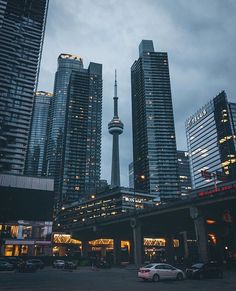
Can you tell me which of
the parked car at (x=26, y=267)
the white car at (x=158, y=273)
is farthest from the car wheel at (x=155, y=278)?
the parked car at (x=26, y=267)

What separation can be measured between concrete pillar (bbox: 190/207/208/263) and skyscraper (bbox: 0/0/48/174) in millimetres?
117048

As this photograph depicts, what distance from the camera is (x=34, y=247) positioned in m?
87.1

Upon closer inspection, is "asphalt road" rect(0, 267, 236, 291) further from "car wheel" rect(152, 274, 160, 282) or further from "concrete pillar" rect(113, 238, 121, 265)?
"concrete pillar" rect(113, 238, 121, 265)

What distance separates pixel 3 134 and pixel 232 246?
12599 cm

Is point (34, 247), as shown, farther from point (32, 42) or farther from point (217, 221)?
point (32, 42)

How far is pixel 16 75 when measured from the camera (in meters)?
173

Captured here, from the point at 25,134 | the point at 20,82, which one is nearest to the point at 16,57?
the point at 20,82

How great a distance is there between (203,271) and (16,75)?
169 meters

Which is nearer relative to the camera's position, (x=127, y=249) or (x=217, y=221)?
(x=217, y=221)

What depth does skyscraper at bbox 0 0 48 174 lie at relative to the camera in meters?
154

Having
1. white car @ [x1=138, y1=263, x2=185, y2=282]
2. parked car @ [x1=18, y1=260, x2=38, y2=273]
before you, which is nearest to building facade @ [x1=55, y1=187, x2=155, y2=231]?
parked car @ [x1=18, y1=260, x2=38, y2=273]

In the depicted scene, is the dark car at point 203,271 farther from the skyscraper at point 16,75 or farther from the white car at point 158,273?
the skyscraper at point 16,75

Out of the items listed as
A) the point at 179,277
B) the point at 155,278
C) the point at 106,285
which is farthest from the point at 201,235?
the point at 106,285

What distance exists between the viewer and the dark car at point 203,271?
29.1 metres
